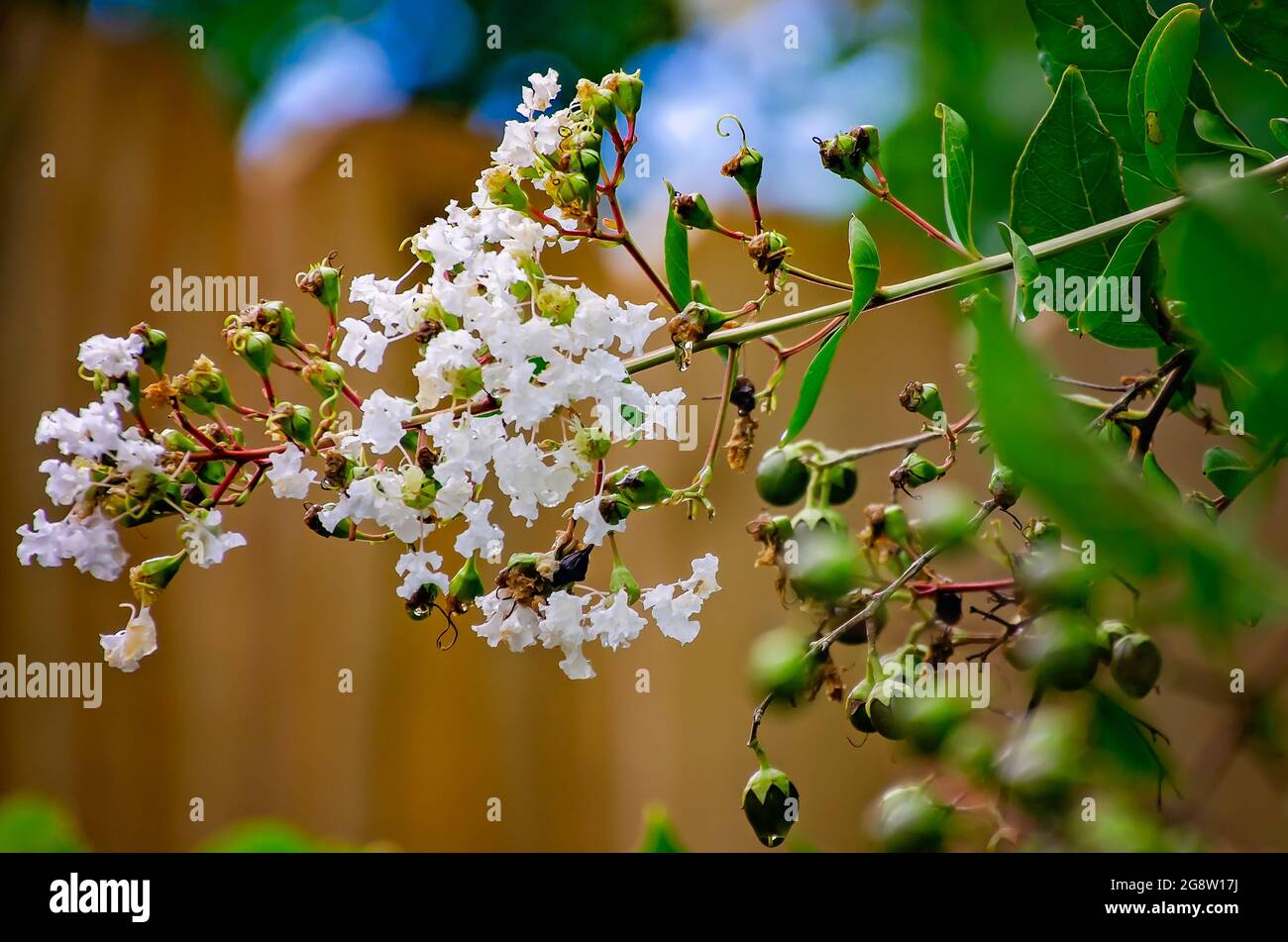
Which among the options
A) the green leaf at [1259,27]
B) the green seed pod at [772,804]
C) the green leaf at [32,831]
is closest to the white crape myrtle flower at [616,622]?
the green seed pod at [772,804]

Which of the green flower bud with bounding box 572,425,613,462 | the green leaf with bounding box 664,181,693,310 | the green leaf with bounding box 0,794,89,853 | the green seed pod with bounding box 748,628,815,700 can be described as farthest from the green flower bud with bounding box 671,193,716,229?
the green leaf with bounding box 0,794,89,853

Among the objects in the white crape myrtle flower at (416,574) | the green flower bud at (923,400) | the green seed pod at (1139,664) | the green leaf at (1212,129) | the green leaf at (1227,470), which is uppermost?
the green leaf at (1212,129)

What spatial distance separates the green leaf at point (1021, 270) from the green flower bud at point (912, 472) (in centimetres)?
10

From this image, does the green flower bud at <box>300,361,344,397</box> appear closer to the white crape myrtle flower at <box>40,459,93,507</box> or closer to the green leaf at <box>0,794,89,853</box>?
the white crape myrtle flower at <box>40,459,93,507</box>

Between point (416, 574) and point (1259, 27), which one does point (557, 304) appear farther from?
point (1259, 27)

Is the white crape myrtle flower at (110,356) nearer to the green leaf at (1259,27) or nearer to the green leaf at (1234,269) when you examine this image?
the green leaf at (1234,269)

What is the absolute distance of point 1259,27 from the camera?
505mm

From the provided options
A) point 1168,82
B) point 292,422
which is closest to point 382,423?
point 292,422

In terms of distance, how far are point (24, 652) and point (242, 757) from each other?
1.34 feet

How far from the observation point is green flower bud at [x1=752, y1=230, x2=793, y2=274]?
1.54 ft

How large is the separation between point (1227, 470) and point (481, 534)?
13.7 inches

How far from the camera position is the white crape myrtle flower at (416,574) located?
0.46m
